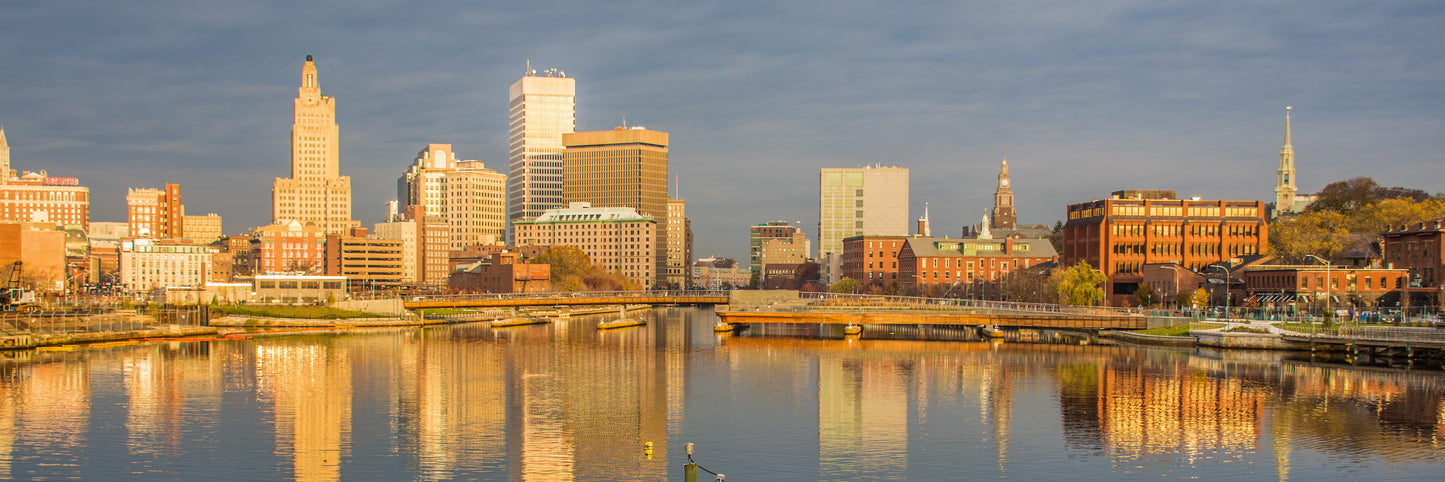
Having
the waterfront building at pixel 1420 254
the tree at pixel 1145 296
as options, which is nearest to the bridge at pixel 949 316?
the tree at pixel 1145 296

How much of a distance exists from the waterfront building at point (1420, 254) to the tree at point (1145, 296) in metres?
26.0

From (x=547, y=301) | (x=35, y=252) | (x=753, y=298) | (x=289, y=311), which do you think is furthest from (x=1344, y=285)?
(x=35, y=252)

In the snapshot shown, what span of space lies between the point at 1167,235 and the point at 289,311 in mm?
116286

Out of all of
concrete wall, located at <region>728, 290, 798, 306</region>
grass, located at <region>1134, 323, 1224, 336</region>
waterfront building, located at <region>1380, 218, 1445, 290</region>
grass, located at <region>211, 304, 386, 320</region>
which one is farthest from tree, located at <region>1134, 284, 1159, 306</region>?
grass, located at <region>211, 304, 386, 320</region>

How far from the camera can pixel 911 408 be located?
63781mm

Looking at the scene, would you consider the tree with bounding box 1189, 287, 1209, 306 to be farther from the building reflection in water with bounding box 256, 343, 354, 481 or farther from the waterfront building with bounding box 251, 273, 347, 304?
the waterfront building with bounding box 251, 273, 347, 304

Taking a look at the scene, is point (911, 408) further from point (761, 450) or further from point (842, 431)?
point (761, 450)

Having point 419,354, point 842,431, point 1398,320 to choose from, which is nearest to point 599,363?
point 419,354

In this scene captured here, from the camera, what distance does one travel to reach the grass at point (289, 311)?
13925 cm

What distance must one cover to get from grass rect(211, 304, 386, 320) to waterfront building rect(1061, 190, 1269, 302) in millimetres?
99275

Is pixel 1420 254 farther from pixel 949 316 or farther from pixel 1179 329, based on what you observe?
pixel 949 316

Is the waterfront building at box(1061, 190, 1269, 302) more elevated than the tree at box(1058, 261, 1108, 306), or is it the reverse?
the waterfront building at box(1061, 190, 1269, 302)

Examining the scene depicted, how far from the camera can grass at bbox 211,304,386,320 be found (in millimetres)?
139250

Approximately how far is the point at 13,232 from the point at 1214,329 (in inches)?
6138
